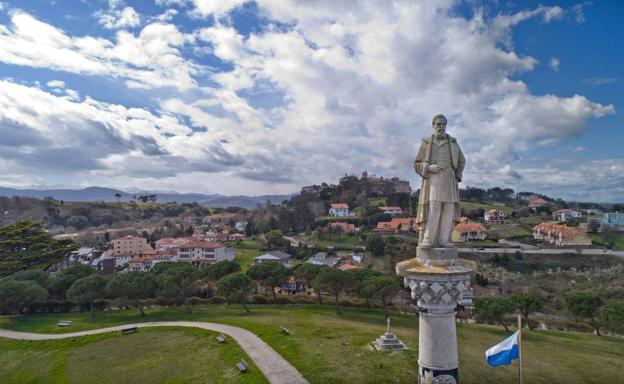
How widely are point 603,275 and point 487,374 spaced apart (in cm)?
5680

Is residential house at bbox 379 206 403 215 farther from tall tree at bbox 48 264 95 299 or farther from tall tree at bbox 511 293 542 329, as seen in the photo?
tall tree at bbox 48 264 95 299

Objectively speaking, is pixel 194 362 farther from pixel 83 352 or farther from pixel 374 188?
pixel 374 188

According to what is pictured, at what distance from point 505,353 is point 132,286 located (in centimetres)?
3419

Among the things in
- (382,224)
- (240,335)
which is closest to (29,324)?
(240,335)

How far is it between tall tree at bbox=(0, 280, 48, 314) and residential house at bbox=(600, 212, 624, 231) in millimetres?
114124

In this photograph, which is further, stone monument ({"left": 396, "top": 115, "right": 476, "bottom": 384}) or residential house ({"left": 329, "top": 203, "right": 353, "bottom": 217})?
residential house ({"left": 329, "top": 203, "right": 353, "bottom": 217})

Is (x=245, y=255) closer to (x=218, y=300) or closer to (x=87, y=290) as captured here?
(x=218, y=300)

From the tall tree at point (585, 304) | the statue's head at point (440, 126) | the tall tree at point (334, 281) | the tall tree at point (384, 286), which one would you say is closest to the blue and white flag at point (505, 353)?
the statue's head at point (440, 126)

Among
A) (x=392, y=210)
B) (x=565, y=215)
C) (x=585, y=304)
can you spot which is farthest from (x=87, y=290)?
(x=565, y=215)

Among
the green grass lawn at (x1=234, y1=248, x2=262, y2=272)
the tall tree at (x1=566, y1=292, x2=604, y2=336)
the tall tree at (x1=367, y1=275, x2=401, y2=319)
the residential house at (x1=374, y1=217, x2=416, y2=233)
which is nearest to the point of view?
the tall tree at (x1=566, y1=292, x2=604, y2=336)

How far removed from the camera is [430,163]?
20.4ft

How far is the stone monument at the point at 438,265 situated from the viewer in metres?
5.66

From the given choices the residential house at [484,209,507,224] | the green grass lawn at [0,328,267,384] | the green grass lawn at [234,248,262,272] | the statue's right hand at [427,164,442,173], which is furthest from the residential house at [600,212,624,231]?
the statue's right hand at [427,164,442,173]

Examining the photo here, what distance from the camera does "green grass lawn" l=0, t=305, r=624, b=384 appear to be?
17.6 m
